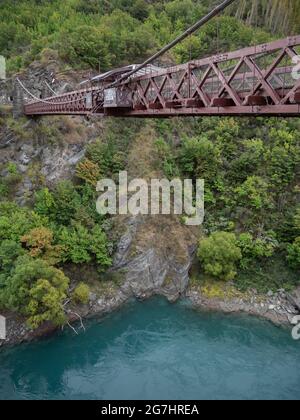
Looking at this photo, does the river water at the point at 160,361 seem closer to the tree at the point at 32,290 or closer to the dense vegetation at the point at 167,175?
the dense vegetation at the point at 167,175

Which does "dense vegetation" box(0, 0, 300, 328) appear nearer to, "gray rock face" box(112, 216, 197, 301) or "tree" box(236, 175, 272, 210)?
"tree" box(236, 175, 272, 210)

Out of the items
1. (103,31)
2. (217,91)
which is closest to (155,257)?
(217,91)

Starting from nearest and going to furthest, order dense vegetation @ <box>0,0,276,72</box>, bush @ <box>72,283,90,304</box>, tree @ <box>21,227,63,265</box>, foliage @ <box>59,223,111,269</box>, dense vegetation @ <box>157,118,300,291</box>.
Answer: tree @ <box>21,227,63,265</box>, bush @ <box>72,283,90,304</box>, foliage @ <box>59,223,111,269</box>, dense vegetation @ <box>157,118,300,291</box>, dense vegetation @ <box>0,0,276,72</box>

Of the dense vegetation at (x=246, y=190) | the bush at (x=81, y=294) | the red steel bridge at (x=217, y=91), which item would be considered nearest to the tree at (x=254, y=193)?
the dense vegetation at (x=246, y=190)

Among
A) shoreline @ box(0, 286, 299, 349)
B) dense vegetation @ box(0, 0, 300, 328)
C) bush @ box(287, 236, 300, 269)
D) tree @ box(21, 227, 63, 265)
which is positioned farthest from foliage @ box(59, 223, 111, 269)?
bush @ box(287, 236, 300, 269)

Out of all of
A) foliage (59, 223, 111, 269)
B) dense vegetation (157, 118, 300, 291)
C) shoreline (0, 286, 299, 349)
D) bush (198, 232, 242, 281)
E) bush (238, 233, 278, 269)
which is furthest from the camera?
bush (238, 233, 278, 269)
